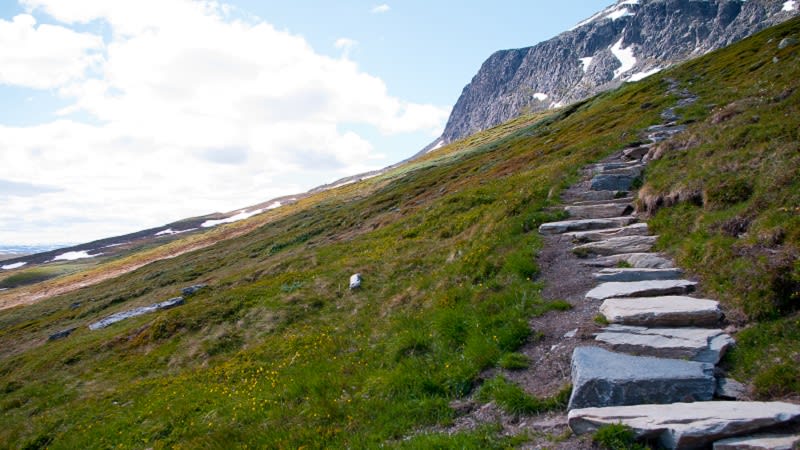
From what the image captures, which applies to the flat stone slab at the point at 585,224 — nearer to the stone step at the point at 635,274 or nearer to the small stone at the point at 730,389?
the stone step at the point at 635,274

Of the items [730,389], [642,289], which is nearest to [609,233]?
[642,289]

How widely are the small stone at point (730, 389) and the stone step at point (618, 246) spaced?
7.06m

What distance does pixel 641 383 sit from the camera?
747cm

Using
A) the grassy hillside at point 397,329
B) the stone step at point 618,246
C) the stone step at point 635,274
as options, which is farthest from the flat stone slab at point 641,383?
the stone step at point 618,246

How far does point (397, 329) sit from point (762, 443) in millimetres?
9711

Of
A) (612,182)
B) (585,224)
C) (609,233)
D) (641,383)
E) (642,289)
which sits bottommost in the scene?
(641,383)

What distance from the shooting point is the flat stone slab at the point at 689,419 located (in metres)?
6.03

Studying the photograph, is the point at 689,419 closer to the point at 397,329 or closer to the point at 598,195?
the point at 397,329

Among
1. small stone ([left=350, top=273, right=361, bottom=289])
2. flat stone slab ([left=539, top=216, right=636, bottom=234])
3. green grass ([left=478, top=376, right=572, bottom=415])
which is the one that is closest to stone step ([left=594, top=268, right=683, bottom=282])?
flat stone slab ([left=539, top=216, right=636, bottom=234])

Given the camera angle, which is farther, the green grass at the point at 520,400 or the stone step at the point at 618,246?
the stone step at the point at 618,246

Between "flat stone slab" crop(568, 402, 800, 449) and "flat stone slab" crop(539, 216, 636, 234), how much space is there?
10.5 metres

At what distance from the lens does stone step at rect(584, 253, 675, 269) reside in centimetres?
1250

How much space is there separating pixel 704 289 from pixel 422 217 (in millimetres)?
21722

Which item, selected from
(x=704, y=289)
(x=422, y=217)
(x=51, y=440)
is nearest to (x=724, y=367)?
(x=704, y=289)
